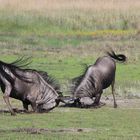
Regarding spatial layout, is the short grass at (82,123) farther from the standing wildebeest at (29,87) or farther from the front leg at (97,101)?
the front leg at (97,101)

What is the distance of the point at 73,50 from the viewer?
1361 inches

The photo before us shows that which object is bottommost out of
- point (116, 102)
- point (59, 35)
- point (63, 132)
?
point (59, 35)

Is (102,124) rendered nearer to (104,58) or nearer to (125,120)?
(125,120)

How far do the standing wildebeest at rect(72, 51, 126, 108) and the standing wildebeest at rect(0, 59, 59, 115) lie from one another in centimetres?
115

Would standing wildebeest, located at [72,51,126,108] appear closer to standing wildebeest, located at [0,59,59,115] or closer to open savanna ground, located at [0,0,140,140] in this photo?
open savanna ground, located at [0,0,140,140]

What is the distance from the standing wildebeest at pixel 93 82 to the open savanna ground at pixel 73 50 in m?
0.53

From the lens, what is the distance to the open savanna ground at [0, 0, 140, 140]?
14.2 metres

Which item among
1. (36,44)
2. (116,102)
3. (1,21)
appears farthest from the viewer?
(1,21)

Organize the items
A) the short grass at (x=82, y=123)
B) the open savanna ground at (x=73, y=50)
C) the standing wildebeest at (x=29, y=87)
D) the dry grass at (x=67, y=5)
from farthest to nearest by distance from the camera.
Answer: the dry grass at (x=67, y=5) < the standing wildebeest at (x=29, y=87) < the open savanna ground at (x=73, y=50) < the short grass at (x=82, y=123)

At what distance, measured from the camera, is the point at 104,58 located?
66.3 ft

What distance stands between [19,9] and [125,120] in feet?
108

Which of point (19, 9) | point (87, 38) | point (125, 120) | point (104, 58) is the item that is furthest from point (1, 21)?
point (125, 120)

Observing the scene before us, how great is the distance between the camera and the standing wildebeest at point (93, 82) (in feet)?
62.2

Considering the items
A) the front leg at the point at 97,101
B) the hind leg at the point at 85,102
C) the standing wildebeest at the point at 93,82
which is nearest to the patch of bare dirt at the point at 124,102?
the standing wildebeest at the point at 93,82
